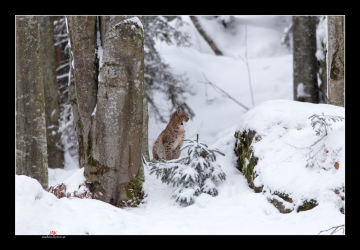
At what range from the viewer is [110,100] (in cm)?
686

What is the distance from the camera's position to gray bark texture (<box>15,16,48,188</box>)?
26.7 ft

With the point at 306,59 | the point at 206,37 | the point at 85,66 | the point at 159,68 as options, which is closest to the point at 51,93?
the point at 159,68

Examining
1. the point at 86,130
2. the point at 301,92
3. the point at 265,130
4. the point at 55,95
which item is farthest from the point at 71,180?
the point at 301,92

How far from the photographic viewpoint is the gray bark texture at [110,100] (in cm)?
682

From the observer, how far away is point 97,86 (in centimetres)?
727

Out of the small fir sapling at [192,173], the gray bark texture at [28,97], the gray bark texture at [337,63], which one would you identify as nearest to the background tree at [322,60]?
the gray bark texture at [337,63]

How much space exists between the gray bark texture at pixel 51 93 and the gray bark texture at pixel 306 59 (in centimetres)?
727

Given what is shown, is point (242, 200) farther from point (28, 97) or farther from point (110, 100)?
point (28, 97)

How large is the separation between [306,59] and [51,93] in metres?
7.65

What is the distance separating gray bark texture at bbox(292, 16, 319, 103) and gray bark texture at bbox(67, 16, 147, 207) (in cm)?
719

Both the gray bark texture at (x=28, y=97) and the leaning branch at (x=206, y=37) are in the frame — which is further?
the leaning branch at (x=206, y=37)

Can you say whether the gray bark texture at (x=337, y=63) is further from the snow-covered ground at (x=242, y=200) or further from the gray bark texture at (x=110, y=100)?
the gray bark texture at (x=110, y=100)

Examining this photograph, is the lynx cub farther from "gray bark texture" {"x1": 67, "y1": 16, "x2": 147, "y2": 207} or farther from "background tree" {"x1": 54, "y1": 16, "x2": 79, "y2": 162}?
"background tree" {"x1": 54, "y1": 16, "x2": 79, "y2": 162}

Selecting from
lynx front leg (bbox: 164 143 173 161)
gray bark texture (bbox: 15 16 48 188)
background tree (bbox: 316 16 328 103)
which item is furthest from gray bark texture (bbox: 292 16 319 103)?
gray bark texture (bbox: 15 16 48 188)
